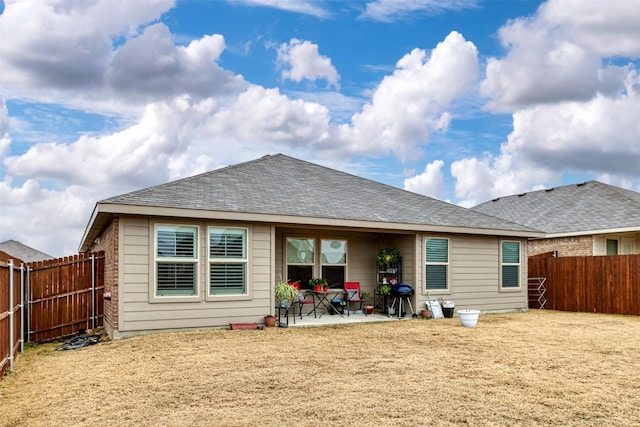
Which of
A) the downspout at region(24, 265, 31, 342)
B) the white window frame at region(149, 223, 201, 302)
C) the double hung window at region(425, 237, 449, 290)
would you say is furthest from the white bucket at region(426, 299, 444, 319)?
the downspout at region(24, 265, 31, 342)

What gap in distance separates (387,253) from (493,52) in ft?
19.4

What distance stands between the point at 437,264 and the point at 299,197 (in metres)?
3.95

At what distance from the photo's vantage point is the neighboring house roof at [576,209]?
57.8ft

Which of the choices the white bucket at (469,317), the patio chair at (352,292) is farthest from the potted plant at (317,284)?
the white bucket at (469,317)

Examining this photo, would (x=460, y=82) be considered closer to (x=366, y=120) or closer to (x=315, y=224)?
(x=366, y=120)

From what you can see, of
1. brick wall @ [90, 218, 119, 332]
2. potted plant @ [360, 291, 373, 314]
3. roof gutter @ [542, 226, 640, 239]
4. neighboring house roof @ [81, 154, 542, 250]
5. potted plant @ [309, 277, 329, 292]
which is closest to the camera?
brick wall @ [90, 218, 119, 332]

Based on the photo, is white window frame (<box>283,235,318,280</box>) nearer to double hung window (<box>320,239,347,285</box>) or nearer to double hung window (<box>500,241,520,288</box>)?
double hung window (<box>320,239,347,285</box>)

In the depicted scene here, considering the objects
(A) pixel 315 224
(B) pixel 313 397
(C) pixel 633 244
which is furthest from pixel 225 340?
(C) pixel 633 244

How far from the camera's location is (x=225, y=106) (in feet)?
40.5

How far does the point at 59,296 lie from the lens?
10953mm

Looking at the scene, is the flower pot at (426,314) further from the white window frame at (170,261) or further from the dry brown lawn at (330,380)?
the white window frame at (170,261)

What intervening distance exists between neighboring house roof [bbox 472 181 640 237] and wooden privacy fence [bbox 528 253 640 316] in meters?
2.38

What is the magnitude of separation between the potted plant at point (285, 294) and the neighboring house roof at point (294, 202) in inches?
57.6

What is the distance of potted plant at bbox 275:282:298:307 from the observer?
A: 36.2ft
